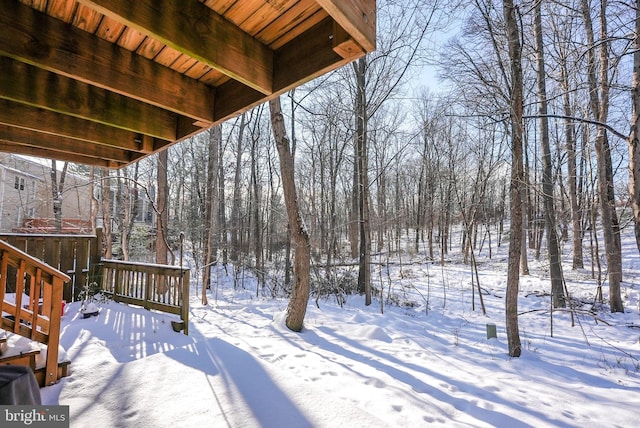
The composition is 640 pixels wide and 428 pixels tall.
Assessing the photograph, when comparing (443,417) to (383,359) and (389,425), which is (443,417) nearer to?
(389,425)

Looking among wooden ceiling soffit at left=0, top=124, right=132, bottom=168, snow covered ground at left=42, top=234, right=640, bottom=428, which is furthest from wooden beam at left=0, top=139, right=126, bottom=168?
snow covered ground at left=42, top=234, right=640, bottom=428

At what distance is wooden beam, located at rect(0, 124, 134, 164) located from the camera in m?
2.91

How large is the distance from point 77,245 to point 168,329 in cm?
302

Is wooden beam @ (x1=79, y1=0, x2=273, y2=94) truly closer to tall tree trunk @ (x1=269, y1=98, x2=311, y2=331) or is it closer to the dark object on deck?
tall tree trunk @ (x1=269, y1=98, x2=311, y2=331)

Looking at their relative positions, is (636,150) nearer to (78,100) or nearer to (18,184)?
(78,100)

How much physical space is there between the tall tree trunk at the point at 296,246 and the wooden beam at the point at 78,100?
8.03ft

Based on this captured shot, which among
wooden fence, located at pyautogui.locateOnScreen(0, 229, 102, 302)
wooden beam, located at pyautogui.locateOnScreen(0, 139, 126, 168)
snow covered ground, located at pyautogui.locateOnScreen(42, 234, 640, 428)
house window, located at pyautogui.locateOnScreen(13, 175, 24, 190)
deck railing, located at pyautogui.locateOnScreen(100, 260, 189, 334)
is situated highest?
house window, located at pyautogui.locateOnScreen(13, 175, 24, 190)

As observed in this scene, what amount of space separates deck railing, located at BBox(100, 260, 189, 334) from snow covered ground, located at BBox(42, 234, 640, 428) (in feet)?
0.72

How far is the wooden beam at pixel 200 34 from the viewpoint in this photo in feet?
4.87

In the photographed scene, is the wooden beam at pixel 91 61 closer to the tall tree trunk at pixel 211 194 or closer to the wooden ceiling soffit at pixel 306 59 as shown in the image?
the wooden ceiling soffit at pixel 306 59

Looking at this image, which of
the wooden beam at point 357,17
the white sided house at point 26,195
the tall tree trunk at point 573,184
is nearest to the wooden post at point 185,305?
the wooden beam at point 357,17

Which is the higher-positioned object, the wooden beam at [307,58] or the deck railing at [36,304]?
the wooden beam at [307,58]

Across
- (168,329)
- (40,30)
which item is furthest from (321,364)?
(40,30)

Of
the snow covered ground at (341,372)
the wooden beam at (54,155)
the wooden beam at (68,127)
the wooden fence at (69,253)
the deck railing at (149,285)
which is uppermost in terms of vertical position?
the wooden beam at (68,127)
